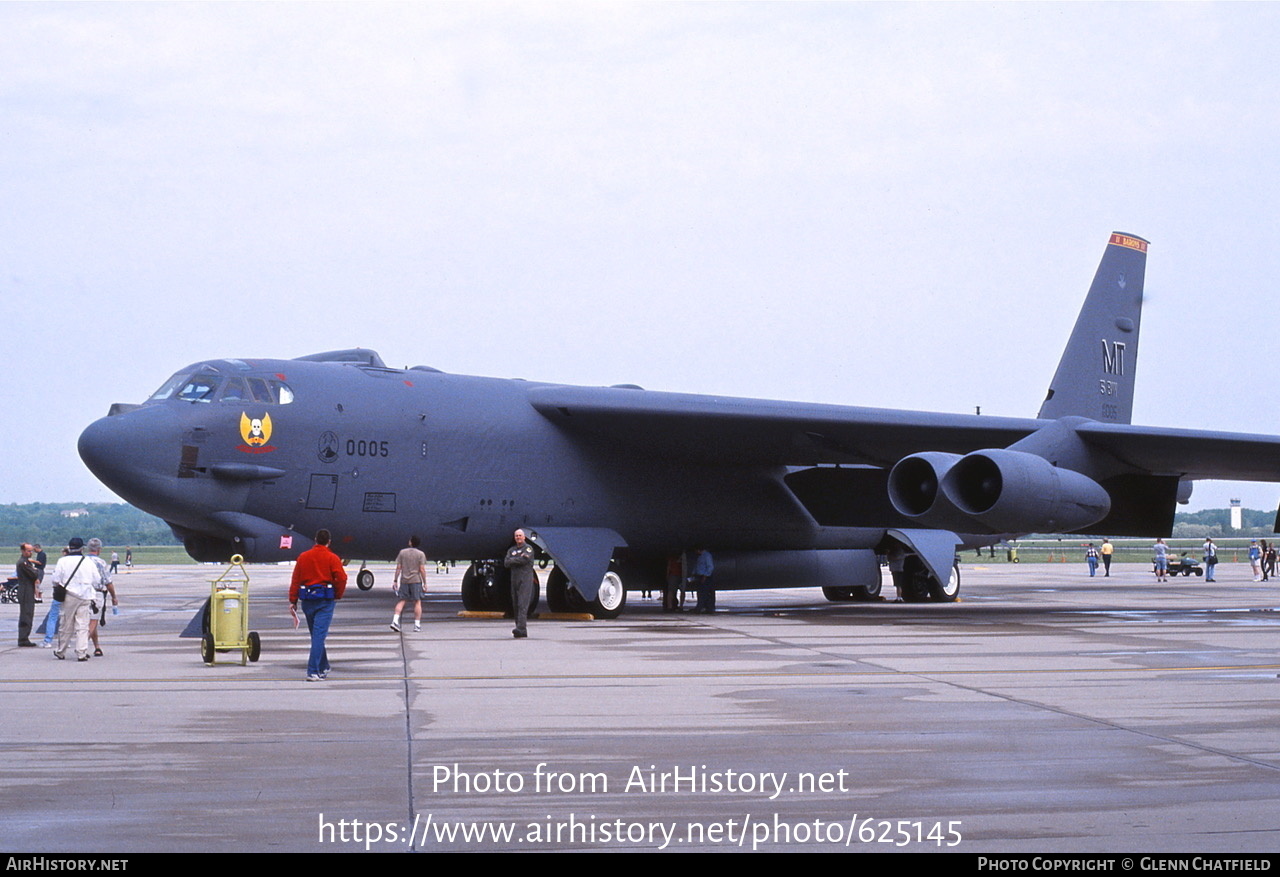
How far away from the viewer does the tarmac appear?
582cm

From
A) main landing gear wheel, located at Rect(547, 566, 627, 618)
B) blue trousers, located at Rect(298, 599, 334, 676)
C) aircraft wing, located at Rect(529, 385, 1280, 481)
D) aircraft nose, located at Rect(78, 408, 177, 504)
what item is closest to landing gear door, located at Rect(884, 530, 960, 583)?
aircraft wing, located at Rect(529, 385, 1280, 481)

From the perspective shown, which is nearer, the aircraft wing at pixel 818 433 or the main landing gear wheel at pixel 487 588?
the aircraft wing at pixel 818 433

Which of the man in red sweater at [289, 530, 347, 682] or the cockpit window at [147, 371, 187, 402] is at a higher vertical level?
the cockpit window at [147, 371, 187, 402]

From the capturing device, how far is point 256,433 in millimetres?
17484

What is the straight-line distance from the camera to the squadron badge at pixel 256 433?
57.0 ft

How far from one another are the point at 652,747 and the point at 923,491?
477 inches

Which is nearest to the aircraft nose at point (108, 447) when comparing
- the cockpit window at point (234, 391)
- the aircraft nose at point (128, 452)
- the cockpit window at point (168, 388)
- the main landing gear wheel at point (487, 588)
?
the aircraft nose at point (128, 452)

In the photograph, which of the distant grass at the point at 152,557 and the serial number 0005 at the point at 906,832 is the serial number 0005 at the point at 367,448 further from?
the distant grass at the point at 152,557

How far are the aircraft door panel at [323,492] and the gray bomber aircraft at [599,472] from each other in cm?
3

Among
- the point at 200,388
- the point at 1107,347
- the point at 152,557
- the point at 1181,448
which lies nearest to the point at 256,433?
the point at 200,388

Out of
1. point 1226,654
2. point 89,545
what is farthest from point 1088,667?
point 89,545

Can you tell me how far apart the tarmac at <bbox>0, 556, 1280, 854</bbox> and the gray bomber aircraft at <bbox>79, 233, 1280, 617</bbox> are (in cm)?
263

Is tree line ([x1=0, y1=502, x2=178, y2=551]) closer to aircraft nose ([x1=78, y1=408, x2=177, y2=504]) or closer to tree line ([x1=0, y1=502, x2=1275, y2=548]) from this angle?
tree line ([x1=0, y1=502, x2=1275, y2=548])

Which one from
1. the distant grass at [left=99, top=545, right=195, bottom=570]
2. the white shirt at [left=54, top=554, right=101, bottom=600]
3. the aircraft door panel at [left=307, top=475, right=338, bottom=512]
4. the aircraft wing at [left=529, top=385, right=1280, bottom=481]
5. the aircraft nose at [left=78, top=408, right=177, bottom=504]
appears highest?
the aircraft wing at [left=529, top=385, right=1280, bottom=481]
